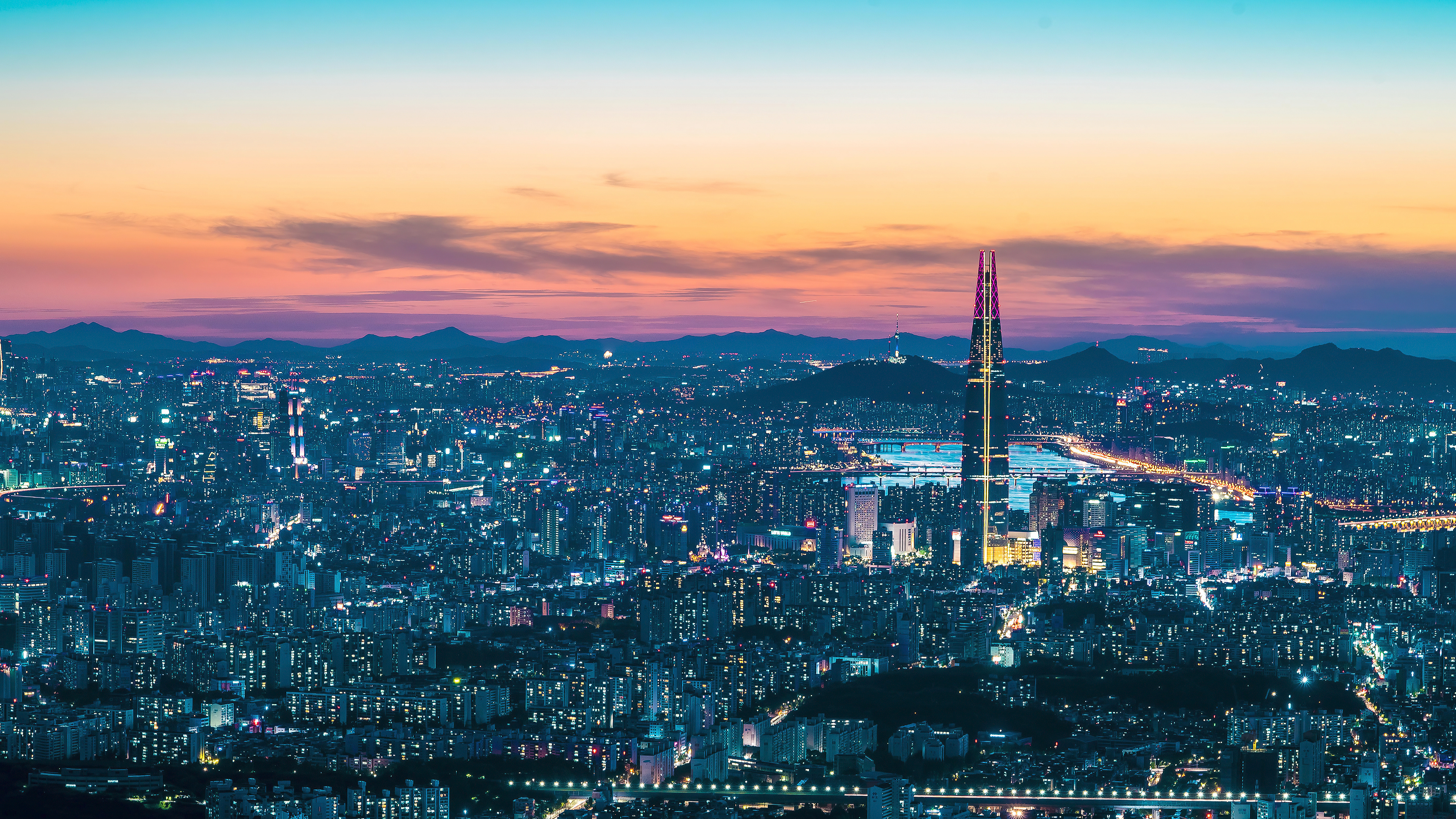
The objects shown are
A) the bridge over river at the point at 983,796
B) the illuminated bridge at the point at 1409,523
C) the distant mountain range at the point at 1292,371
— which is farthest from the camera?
the distant mountain range at the point at 1292,371

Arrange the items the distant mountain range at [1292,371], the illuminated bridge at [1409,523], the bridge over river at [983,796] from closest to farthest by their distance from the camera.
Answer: the bridge over river at [983,796]
the illuminated bridge at [1409,523]
the distant mountain range at [1292,371]

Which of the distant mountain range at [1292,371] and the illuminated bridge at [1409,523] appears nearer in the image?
the illuminated bridge at [1409,523]

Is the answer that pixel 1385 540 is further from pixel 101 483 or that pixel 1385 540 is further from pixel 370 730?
pixel 101 483

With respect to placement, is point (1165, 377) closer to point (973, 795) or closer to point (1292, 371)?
point (1292, 371)

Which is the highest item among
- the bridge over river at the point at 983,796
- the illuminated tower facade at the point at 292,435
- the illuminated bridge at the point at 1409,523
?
the illuminated tower facade at the point at 292,435

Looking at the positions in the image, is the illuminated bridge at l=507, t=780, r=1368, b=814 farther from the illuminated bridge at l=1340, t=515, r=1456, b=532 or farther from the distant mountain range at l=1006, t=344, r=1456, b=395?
the distant mountain range at l=1006, t=344, r=1456, b=395

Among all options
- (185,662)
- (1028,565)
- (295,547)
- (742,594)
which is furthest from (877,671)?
(295,547)

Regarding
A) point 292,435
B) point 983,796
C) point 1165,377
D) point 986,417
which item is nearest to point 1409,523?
point 986,417

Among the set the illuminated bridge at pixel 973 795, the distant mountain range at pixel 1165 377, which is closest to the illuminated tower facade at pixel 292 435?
the distant mountain range at pixel 1165 377

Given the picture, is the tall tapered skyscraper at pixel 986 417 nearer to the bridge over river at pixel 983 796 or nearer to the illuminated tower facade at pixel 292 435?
the illuminated tower facade at pixel 292 435
